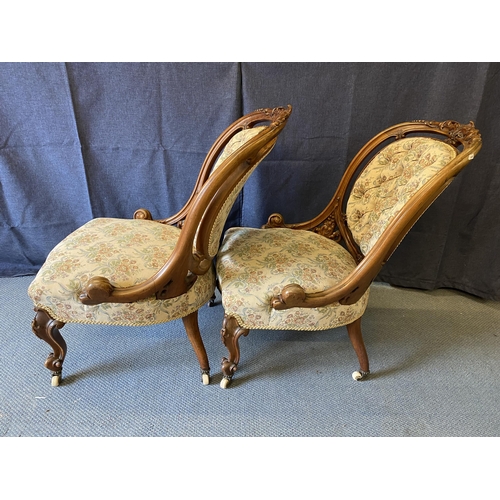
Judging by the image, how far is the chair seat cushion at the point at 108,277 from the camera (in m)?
0.93

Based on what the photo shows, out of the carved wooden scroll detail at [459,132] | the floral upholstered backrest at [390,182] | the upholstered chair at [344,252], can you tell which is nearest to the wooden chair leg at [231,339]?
the upholstered chair at [344,252]

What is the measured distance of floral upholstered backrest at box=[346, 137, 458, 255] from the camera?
35.3 inches

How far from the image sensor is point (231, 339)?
1042mm

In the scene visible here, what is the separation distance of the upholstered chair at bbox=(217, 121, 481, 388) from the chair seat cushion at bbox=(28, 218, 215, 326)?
0.56ft

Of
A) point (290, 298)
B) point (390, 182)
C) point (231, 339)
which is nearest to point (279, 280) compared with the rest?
point (290, 298)

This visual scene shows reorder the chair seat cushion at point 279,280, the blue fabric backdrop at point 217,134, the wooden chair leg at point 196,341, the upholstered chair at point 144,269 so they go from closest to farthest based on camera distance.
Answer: the upholstered chair at point 144,269 < the chair seat cushion at point 279,280 < the wooden chair leg at point 196,341 < the blue fabric backdrop at point 217,134

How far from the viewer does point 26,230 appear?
1.56 m

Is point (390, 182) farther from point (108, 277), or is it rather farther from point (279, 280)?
point (108, 277)

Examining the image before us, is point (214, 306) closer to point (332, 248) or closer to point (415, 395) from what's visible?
point (332, 248)

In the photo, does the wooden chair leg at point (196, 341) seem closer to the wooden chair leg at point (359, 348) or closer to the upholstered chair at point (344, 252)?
the upholstered chair at point (344, 252)

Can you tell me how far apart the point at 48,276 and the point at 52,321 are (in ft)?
0.55

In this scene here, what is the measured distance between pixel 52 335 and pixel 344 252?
39.6 inches

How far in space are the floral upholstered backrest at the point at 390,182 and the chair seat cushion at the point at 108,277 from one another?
1.85ft

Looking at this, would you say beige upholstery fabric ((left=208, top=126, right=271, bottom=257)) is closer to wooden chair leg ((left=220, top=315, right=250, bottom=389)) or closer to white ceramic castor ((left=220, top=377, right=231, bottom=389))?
wooden chair leg ((left=220, top=315, right=250, bottom=389))
